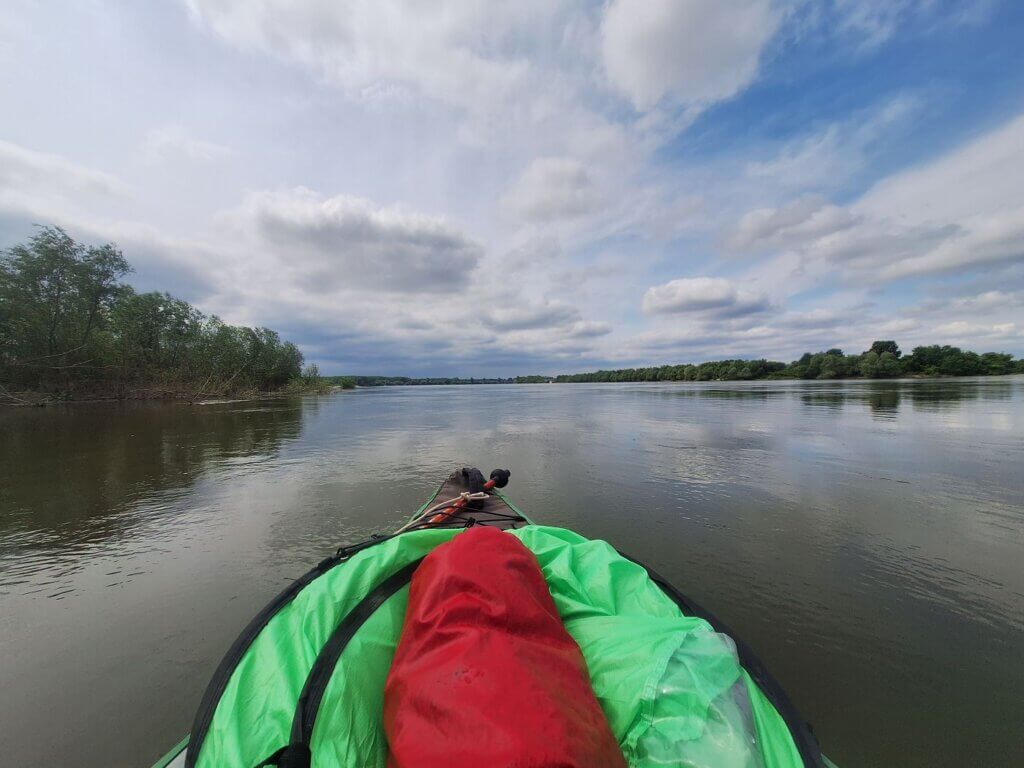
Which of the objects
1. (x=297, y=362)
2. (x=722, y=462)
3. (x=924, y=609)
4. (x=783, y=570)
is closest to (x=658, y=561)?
(x=783, y=570)

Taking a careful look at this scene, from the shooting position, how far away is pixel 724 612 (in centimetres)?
349

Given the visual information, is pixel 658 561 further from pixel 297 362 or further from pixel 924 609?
pixel 297 362

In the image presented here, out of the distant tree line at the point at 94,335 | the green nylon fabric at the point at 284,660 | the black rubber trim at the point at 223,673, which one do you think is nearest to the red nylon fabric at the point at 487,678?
the green nylon fabric at the point at 284,660

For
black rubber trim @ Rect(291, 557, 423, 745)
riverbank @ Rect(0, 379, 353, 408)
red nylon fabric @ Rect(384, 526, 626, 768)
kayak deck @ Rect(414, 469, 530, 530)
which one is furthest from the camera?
riverbank @ Rect(0, 379, 353, 408)

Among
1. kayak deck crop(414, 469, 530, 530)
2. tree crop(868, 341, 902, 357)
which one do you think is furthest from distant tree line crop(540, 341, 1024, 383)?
kayak deck crop(414, 469, 530, 530)

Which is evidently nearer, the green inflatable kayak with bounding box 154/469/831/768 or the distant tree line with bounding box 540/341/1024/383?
the green inflatable kayak with bounding box 154/469/831/768

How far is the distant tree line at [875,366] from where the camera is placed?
74000 mm

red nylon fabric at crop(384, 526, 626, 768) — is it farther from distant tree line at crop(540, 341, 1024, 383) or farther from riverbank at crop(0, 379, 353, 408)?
distant tree line at crop(540, 341, 1024, 383)

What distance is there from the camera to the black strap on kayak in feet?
4.19

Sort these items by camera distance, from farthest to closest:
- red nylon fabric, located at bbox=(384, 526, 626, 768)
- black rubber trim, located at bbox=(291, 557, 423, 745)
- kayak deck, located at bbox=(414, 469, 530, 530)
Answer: kayak deck, located at bbox=(414, 469, 530, 530) → black rubber trim, located at bbox=(291, 557, 423, 745) → red nylon fabric, located at bbox=(384, 526, 626, 768)

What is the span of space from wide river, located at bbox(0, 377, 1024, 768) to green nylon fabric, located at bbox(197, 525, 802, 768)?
1.43m

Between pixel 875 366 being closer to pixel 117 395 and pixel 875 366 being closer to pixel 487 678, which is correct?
pixel 487 678

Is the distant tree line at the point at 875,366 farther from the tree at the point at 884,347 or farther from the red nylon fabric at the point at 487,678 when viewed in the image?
the red nylon fabric at the point at 487,678

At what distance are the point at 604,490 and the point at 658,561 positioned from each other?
288cm
